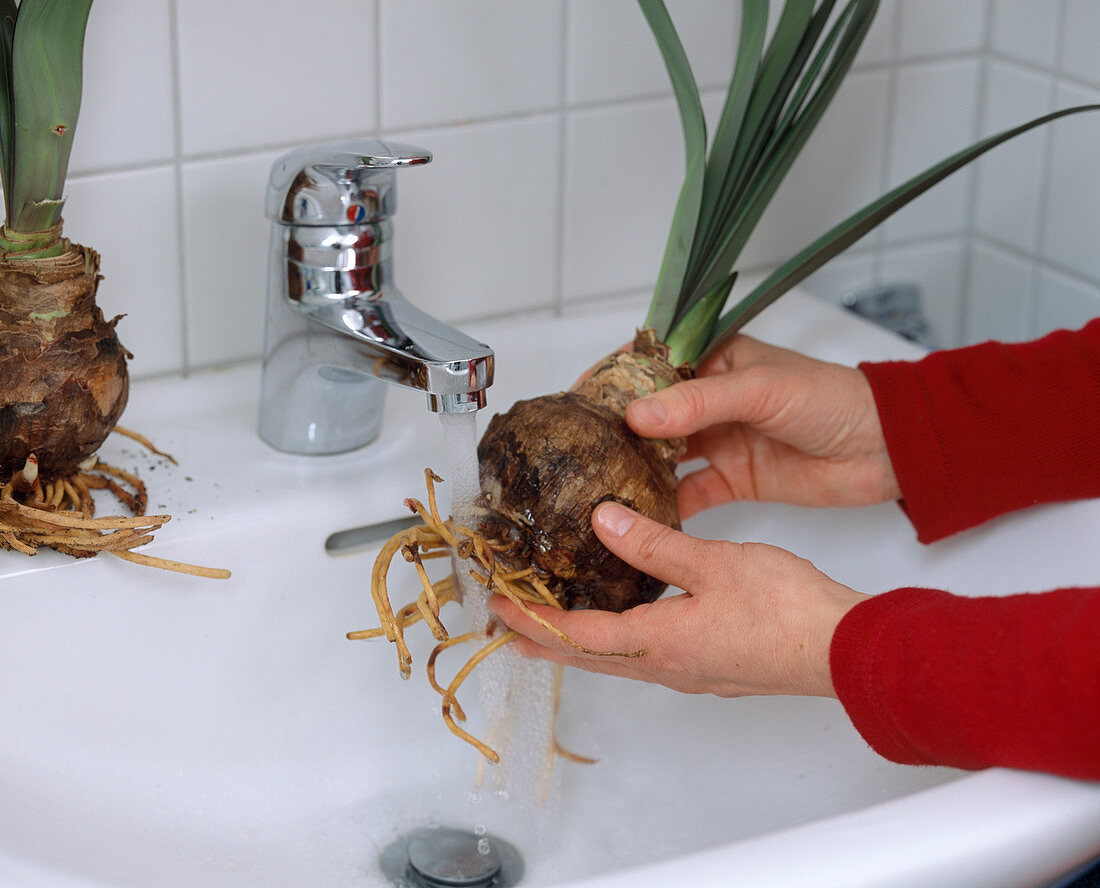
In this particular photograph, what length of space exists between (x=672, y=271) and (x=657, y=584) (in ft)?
0.63

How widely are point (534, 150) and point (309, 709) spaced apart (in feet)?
1.34

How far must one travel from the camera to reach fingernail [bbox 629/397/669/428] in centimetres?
67

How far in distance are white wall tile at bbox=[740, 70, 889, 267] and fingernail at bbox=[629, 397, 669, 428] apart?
14.4 inches

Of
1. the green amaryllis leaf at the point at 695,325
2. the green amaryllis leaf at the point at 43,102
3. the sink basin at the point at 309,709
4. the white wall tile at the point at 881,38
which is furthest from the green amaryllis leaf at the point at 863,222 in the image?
the green amaryllis leaf at the point at 43,102

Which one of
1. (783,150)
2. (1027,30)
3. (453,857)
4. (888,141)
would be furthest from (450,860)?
(1027,30)

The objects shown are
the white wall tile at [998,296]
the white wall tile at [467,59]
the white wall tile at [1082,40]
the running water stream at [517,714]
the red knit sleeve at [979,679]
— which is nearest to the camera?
the red knit sleeve at [979,679]

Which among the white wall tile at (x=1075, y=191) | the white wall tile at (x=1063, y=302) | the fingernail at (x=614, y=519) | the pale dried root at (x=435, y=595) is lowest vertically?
the pale dried root at (x=435, y=595)

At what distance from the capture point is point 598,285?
3.15 feet

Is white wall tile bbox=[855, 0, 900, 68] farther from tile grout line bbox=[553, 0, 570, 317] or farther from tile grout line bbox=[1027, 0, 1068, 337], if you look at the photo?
tile grout line bbox=[553, 0, 570, 317]

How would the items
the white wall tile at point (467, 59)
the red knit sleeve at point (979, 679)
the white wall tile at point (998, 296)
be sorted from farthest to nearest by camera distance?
the white wall tile at point (998, 296) → the white wall tile at point (467, 59) → the red knit sleeve at point (979, 679)

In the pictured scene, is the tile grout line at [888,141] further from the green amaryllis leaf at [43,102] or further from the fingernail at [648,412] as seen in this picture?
the green amaryllis leaf at [43,102]

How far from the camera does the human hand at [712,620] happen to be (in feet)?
1.86

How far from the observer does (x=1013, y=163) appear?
1057 millimetres

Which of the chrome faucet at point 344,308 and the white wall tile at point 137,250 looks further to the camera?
the white wall tile at point 137,250
